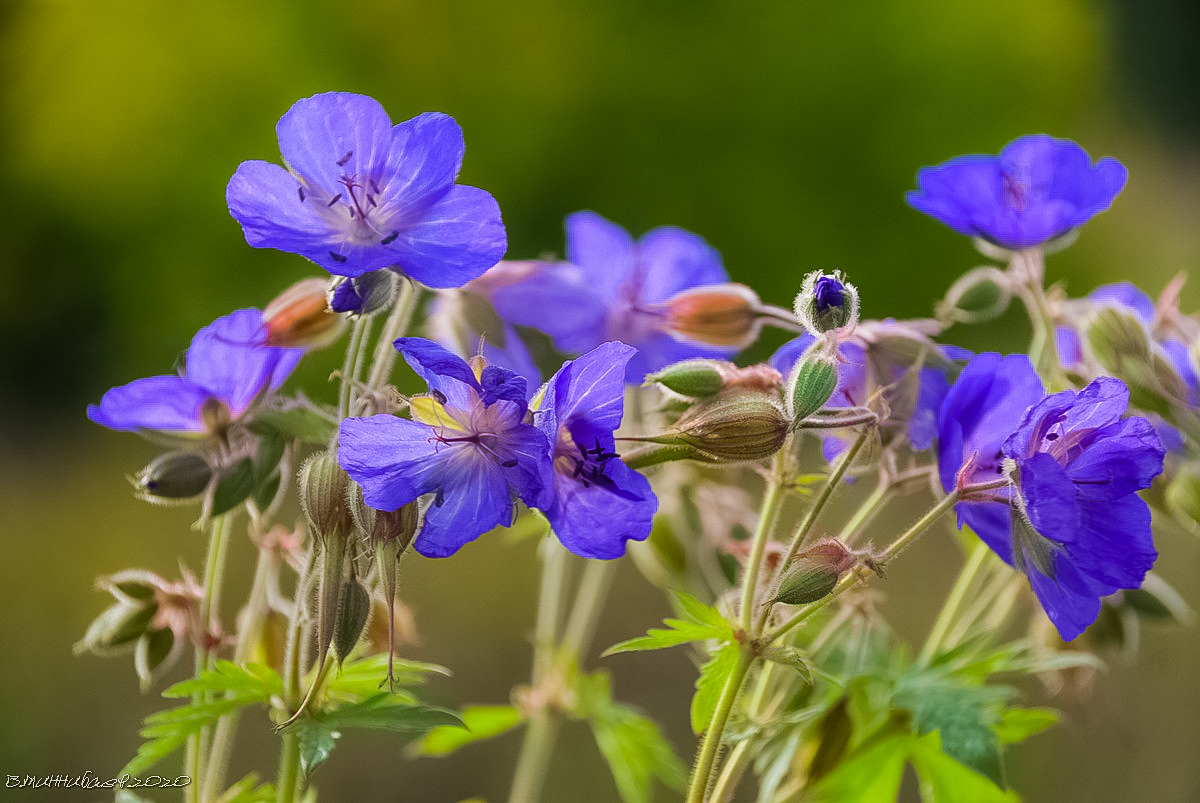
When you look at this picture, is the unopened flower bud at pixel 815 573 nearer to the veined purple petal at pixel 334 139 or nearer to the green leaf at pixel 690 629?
the green leaf at pixel 690 629

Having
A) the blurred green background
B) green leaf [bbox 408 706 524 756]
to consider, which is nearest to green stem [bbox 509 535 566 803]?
green leaf [bbox 408 706 524 756]

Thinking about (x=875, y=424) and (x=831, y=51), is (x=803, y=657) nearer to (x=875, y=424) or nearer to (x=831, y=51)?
(x=875, y=424)

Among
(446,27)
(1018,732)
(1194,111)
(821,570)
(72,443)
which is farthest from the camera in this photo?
(1194,111)

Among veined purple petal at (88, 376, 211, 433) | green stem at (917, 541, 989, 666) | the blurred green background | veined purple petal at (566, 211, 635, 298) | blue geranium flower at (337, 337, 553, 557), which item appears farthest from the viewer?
the blurred green background

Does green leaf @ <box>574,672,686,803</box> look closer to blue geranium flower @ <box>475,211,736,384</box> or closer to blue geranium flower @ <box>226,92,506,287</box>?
blue geranium flower @ <box>475,211,736,384</box>

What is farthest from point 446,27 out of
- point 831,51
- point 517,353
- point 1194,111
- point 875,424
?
point 1194,111

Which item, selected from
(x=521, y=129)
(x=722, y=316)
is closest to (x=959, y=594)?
(x=722, y=316)
